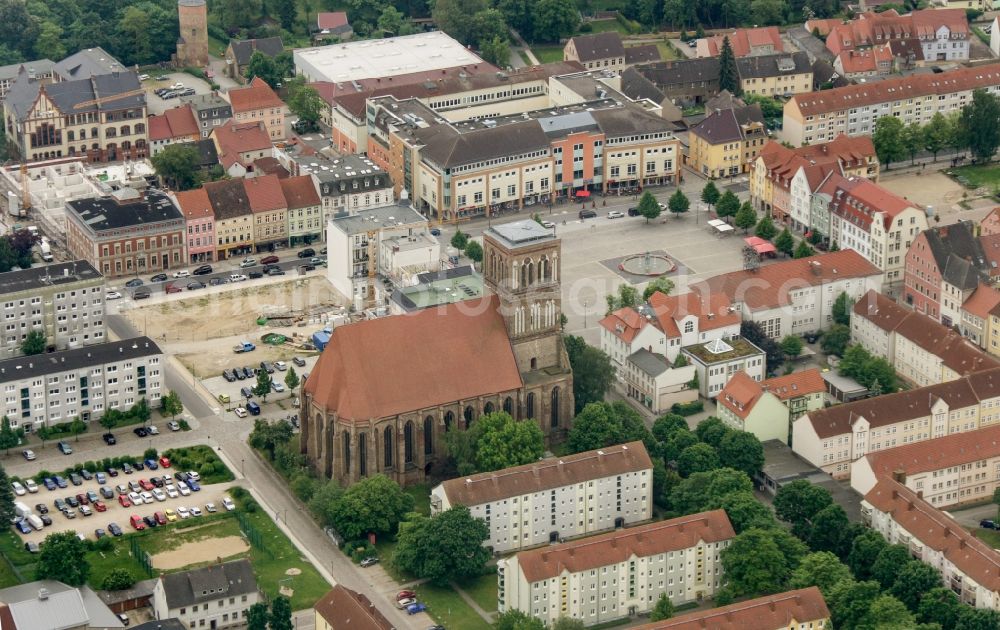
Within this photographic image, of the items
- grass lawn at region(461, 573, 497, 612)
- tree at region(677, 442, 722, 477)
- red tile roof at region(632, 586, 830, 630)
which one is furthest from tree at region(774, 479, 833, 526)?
grass lawn at region(461, 573, 497, 612)

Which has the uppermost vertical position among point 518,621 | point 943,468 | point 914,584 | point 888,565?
point 943,468

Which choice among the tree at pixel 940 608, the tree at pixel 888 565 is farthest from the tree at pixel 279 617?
the tree at pixel 940 608

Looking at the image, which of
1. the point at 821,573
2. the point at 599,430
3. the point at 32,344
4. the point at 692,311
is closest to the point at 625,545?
the point at 821,573

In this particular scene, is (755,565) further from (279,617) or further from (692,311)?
(692,311)

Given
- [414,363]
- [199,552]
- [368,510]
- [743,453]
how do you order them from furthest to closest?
1. [414,363]
2. [743,453]
3. [368,510]
4. [199,552]

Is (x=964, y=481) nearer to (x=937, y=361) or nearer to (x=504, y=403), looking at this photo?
(x=937, y=361)

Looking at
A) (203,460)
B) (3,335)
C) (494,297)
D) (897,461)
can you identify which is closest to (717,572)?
(897,461)
